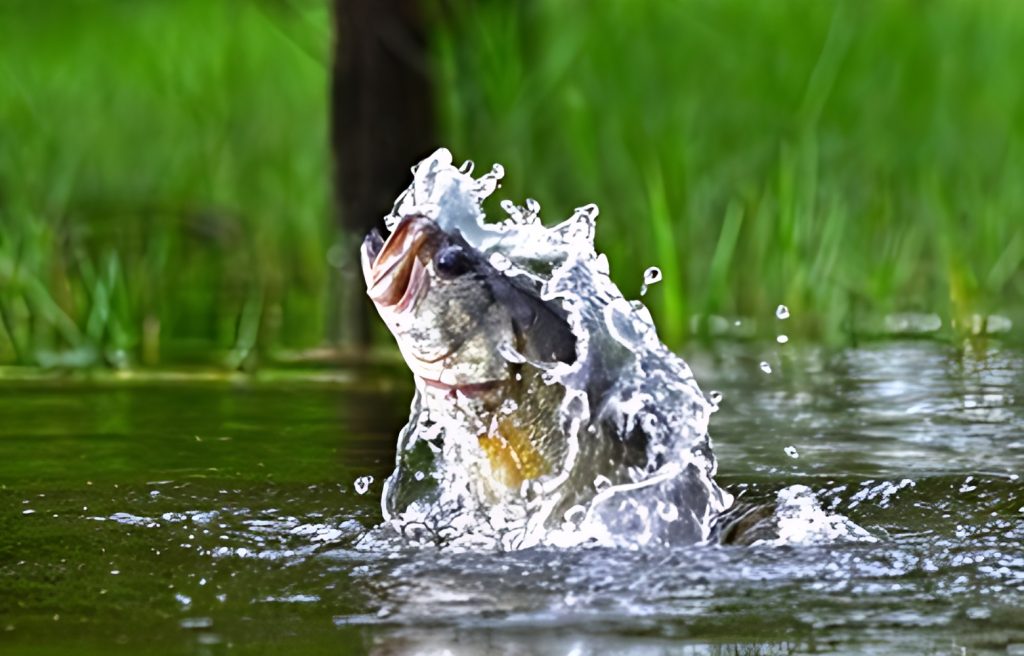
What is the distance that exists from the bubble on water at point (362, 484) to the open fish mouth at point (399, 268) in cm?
119

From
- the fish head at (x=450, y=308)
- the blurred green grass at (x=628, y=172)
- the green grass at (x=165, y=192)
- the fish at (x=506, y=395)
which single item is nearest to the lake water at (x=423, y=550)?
the fish at (x=506, y=395)

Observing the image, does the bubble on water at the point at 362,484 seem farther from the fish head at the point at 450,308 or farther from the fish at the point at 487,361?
the fish head at the point at 450,308

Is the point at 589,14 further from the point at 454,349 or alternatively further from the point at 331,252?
the point at 454,349

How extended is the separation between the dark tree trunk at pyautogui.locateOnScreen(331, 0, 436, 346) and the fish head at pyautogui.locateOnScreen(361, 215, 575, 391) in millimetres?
3729

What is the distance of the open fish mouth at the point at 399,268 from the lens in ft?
12.1

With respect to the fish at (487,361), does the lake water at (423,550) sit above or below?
below

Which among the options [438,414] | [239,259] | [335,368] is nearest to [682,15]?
[239,259]

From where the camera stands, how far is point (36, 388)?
6668 mm

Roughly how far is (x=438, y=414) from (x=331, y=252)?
12.1 feet

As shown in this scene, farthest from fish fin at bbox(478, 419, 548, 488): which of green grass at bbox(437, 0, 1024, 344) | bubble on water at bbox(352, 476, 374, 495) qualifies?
green grass at bbox(437, 0, 1024, 344)

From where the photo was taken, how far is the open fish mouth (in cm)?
369

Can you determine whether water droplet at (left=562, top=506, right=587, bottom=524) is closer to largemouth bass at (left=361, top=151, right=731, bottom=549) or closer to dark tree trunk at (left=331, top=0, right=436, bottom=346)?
largemouth bass at (left=361, top=151, right=731, bottom=549)

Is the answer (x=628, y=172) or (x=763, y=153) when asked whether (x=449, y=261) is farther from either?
(x=763, y=153)

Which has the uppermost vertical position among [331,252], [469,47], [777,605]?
[469,47]
